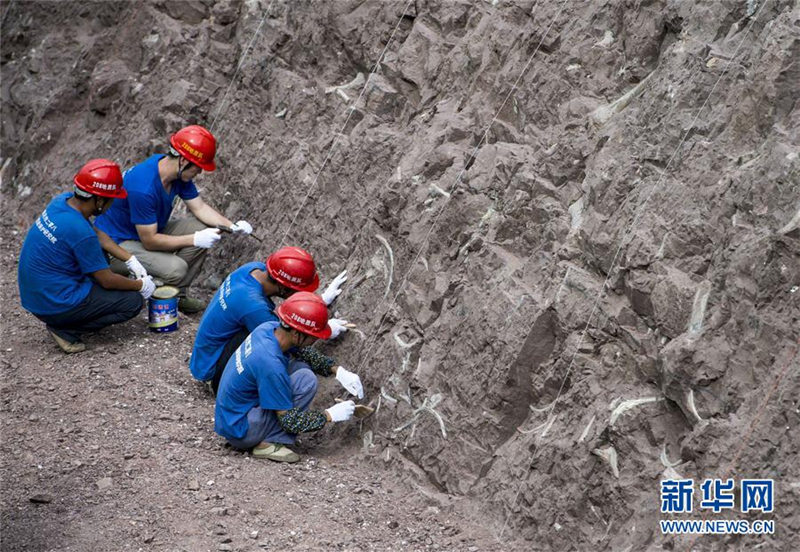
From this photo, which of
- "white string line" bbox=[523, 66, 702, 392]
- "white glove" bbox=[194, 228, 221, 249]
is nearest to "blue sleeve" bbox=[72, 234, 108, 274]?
"white glove" bbox=[194, 228, 221, 249]

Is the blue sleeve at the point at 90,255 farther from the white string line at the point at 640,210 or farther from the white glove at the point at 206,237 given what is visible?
the white string line at the point at 640,210

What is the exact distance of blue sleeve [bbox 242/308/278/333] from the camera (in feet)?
18.9

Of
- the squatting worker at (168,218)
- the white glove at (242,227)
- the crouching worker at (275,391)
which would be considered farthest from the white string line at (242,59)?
the crouching worker at (275,391)

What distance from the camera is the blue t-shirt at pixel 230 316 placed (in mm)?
5766

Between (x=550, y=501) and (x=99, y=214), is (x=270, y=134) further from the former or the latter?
(x=550, y=501)

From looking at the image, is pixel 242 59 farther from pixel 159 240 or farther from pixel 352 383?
pixel 352 383

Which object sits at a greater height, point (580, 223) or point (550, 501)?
point (580, 223)

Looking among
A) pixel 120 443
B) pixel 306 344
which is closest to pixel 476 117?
pixel 306 344

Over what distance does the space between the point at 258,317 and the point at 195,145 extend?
150 centimetres

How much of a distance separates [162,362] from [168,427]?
845mm

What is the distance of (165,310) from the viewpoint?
677cm

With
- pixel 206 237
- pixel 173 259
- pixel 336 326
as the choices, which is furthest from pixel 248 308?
pixel 173 259

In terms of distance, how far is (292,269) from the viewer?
18.8ft

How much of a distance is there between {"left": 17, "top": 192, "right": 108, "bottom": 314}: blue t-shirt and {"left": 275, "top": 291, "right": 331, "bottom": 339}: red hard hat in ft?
5.32
